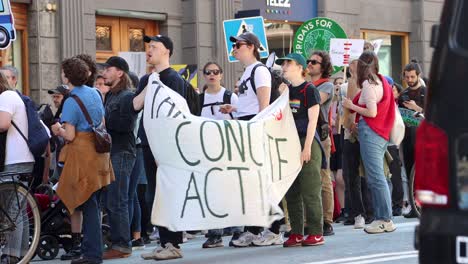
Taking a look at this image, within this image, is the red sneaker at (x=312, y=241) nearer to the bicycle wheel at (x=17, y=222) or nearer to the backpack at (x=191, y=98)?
the backpack at (x=191, y=98)

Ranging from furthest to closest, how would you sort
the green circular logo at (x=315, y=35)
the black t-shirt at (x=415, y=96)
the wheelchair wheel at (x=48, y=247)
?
the green circular logo at (x=315, y=35) → the black t-shirt at (x=415, y=96) → the wheelchair wheel at (x=48, y=247)

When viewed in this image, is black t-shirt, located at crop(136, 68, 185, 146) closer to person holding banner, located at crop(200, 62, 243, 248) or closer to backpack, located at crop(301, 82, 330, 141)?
person holding banner, located at crop(200, 62, 243, 248)

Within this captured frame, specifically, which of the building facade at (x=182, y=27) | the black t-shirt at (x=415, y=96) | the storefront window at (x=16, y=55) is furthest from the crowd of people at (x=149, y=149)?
the building facade at (x=182, y=27)

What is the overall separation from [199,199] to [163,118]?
0.74m

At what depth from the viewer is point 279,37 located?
2417 cm

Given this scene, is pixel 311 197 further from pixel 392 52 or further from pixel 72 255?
pixel 392 52

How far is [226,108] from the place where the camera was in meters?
11.0

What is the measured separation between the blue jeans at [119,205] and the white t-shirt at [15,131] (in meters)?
0.90

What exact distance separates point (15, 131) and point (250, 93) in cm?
217

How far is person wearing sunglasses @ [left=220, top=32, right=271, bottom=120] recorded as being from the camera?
1089 centimetres

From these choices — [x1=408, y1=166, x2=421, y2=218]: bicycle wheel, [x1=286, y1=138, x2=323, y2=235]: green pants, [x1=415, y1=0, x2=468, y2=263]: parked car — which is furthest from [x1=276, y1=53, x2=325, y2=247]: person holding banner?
[x1=415, y1=0, x2=468, y2=263]: parked car

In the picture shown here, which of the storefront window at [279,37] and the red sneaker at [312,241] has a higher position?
the storefront window at [279,37]

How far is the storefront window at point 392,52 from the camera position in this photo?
27250mm

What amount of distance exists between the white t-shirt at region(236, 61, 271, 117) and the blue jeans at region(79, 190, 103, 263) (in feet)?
5.45
